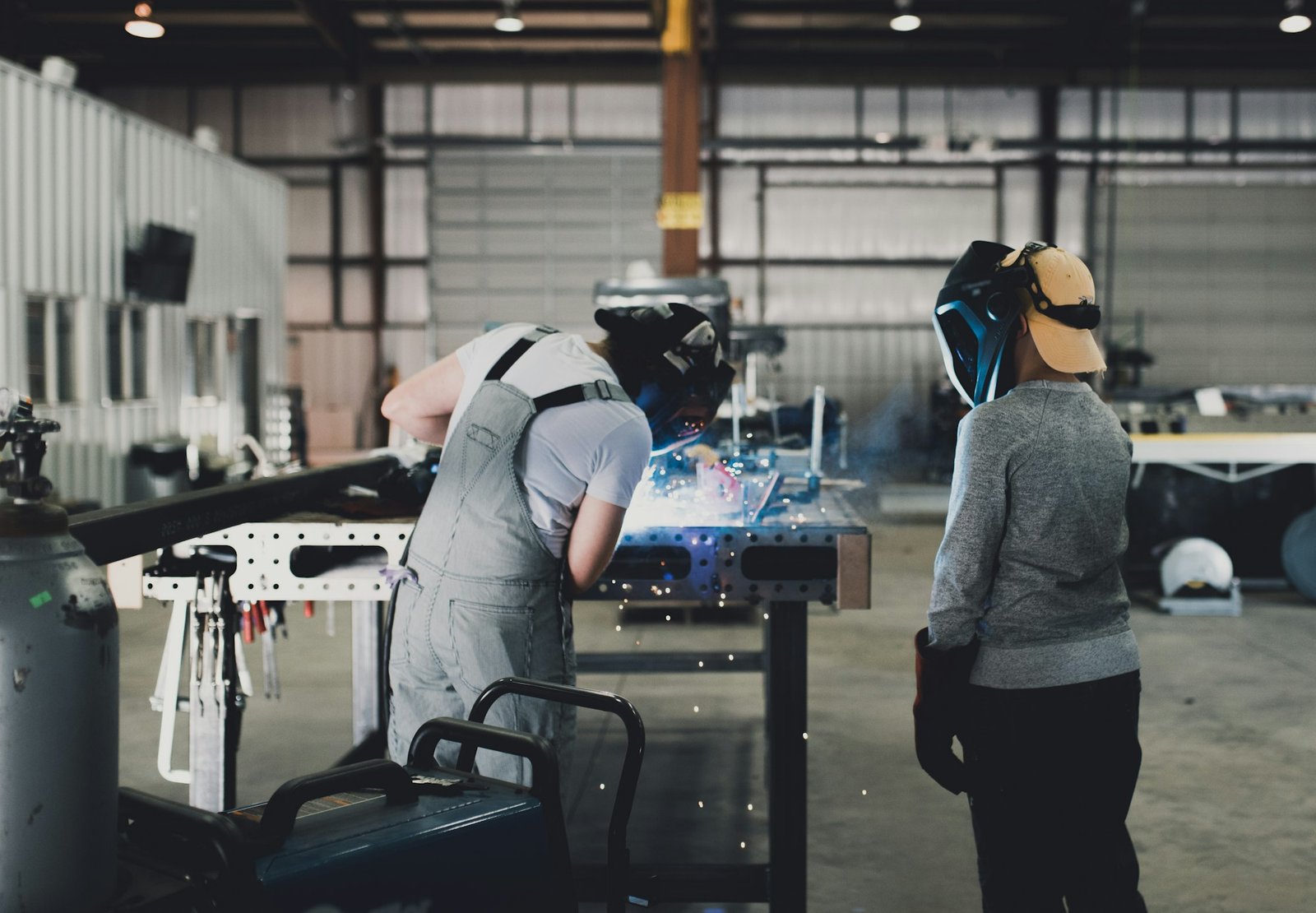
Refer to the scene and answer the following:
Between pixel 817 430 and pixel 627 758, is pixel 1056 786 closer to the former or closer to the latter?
pixel 627 758

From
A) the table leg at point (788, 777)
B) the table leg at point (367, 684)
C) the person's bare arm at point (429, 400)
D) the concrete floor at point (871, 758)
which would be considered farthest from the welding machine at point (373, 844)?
the table leg at point (367, 684)

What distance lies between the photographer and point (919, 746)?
2061mm

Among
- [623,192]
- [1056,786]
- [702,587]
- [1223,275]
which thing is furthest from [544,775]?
[1223,275]

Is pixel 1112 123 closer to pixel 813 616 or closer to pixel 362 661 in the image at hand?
pixel 813 616

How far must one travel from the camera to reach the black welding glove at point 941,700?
201cm

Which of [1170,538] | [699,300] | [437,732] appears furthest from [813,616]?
[437,732]

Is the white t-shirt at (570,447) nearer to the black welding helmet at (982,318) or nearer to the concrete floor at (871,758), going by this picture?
the black welding helmet at (982,318)

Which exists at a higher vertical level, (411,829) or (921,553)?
(411,829)

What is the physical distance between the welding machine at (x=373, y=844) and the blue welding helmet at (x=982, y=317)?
1093 millimetres

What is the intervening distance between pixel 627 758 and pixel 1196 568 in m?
6.45

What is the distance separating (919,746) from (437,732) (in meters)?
0.90

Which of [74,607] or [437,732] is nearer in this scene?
[74,607]

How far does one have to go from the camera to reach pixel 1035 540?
77.2 inches

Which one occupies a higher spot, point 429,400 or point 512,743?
point 429,400
